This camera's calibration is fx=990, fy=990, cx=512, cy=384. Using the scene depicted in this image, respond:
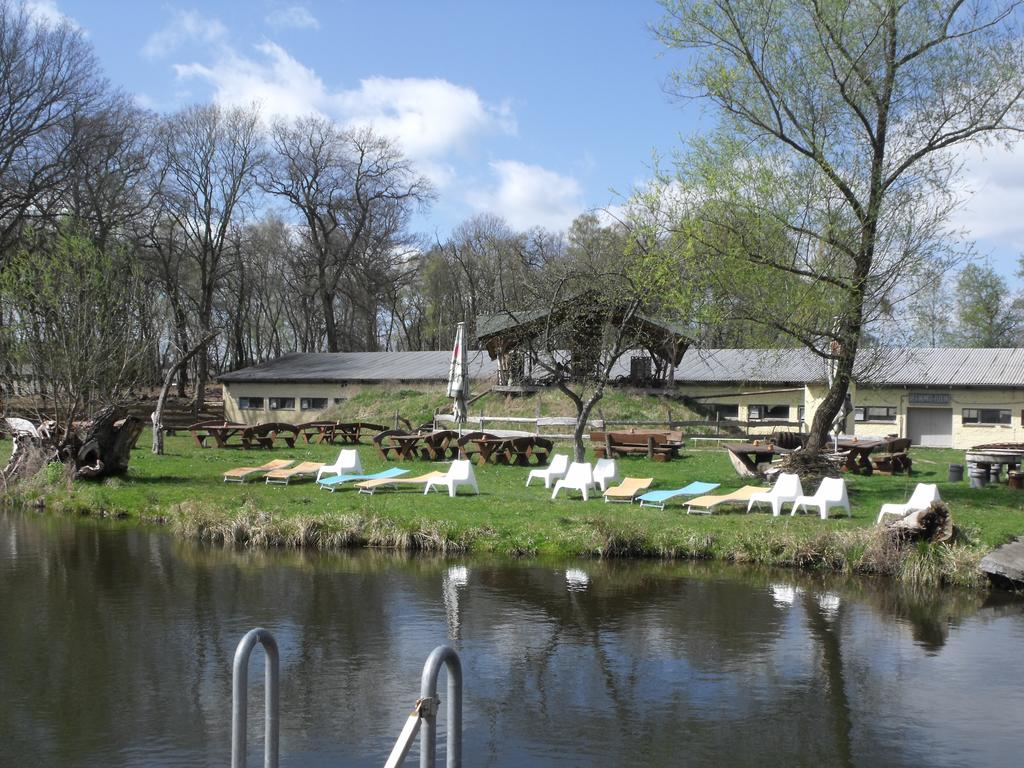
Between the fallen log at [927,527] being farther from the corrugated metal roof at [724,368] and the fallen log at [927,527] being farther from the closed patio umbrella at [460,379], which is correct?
the corrugated metal roof at [724,368]

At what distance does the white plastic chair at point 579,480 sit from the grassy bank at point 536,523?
18.4 inches

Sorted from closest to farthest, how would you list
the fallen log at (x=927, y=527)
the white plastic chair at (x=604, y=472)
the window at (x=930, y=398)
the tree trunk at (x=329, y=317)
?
the fallen log at (x=927, y=527) < the white plastic chair at (x=604, y=472) < the window at (x=930, y=398) < the tree trunk at (x=329, y=317)

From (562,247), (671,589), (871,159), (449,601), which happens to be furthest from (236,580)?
(562,247)

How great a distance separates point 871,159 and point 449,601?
41.3ft

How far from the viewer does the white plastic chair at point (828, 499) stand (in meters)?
17.8

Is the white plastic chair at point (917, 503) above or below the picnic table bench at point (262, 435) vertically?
below

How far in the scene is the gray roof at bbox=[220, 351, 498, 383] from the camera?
149ft

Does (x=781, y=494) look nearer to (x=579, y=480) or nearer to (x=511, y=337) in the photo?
(x=579, y=480)

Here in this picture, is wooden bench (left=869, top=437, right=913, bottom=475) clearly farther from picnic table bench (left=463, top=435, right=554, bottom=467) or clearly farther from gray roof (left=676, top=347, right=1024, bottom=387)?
gray roof (left=676, top=347, right=1024, bottom=387)

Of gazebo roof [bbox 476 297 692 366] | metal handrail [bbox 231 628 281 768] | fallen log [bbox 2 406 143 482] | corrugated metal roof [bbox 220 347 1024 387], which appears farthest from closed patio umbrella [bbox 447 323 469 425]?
metal handrail [bbox 231 628 281 768]

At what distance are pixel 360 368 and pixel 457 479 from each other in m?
28.1

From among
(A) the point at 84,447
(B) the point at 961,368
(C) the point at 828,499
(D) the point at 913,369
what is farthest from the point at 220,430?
(B) the point at 961,368

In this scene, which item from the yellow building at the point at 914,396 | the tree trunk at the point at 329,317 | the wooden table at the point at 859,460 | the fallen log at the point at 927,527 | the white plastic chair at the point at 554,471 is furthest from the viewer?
the tree trunk at the point at 329,317

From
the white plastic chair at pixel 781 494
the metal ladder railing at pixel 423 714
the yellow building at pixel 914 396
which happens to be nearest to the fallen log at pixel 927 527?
the white plastic chair at pixel 781 494
